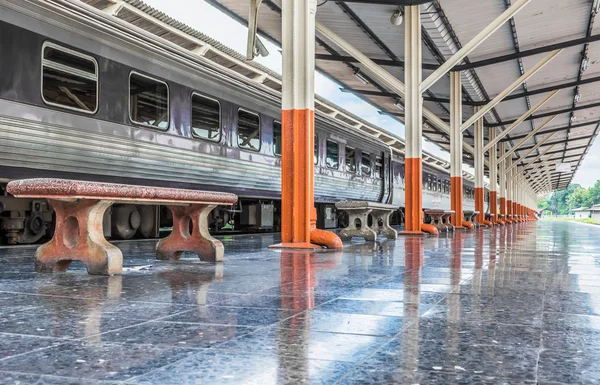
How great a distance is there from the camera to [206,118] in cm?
942

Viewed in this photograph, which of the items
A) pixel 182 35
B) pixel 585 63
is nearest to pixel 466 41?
pixel 585 63

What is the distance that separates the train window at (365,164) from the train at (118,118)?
5.69 meters

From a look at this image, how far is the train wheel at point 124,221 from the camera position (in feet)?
28.7

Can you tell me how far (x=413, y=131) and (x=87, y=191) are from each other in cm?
1032

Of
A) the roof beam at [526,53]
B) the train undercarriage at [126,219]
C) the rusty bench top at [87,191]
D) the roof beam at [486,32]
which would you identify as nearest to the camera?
the rusty bench top at [87,191]

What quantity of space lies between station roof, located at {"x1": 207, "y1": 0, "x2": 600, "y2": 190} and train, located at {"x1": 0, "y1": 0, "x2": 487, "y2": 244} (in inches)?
131

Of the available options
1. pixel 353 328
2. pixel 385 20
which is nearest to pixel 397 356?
pixel 353 328

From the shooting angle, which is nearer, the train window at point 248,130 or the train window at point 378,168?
the train window at point 248,130

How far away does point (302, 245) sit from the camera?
26.0 ft

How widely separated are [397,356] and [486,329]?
646 mm

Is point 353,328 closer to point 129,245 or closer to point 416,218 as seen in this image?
point 129,245

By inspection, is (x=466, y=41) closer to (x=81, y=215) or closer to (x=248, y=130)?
(x=248, y=130)

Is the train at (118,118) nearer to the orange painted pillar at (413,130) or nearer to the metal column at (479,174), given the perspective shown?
the orange painted pillar at (413,130)

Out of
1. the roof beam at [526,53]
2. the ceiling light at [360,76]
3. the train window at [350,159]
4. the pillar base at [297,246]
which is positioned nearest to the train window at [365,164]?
the train window at [350,159]
